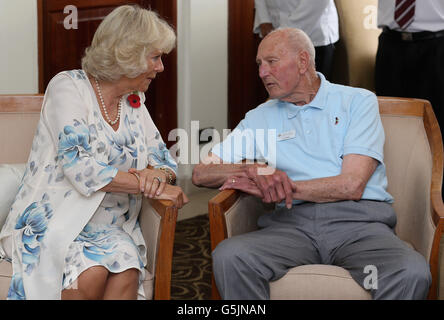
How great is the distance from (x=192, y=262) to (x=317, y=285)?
4.46 ft

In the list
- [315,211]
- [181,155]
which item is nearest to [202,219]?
[181,155]

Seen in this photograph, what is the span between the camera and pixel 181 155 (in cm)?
455

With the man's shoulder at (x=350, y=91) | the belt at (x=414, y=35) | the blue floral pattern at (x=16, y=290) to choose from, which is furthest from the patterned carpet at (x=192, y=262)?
the belt at (x=414, y=35)

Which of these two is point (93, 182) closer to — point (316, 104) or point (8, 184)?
point (8, 184)

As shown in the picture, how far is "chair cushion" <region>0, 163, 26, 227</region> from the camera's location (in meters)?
2.06

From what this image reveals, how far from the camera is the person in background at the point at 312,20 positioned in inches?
145

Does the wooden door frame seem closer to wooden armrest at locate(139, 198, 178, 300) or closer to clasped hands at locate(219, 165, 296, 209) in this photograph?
clasped hands at locate(219, 165, 296, 209)

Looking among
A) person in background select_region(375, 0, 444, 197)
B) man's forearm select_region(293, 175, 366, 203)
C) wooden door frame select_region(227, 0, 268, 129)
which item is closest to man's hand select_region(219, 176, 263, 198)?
man's forearm select_region(293, 175, 366, 203)

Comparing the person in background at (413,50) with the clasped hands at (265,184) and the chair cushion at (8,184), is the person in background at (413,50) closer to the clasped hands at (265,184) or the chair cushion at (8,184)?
the clasped hands at (265,184)

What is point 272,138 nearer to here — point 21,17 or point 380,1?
point 380,1

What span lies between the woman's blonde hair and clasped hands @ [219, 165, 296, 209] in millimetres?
478

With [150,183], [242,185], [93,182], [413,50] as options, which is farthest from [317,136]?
[413,50]

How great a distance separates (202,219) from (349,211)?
76.5 inches

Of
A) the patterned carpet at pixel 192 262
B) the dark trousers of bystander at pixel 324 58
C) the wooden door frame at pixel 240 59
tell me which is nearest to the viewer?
the patterned carpet at pixel 192 262
